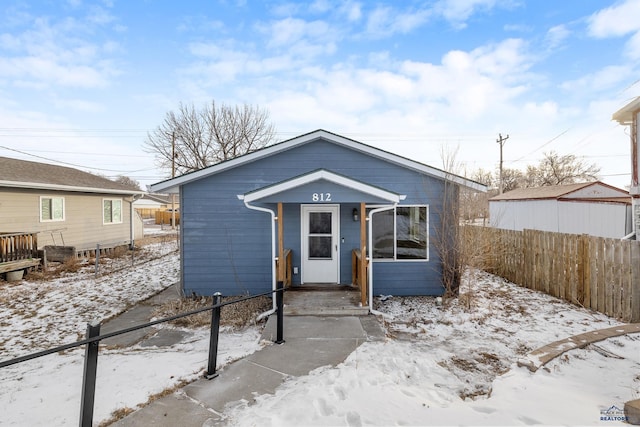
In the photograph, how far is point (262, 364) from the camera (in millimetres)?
3965

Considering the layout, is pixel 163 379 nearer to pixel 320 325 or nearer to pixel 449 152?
pixel 320 325

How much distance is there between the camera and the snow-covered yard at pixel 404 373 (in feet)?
9.39

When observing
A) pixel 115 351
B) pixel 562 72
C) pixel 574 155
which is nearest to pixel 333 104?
pixel 562 72

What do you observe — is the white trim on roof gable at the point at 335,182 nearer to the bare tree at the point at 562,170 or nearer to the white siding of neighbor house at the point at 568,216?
the white siding of neighbor house at the point at 568,216

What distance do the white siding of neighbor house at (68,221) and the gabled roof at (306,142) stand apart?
840 centimetres

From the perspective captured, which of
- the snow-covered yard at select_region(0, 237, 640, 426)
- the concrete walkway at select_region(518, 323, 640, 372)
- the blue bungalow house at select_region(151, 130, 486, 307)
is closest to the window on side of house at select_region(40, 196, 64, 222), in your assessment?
the snow-covered yard at select_region(0, 237, 640, 426)

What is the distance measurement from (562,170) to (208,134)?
39.8 m

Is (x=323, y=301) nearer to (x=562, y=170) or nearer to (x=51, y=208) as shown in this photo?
(x=51, y=208)

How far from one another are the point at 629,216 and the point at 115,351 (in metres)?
15.3

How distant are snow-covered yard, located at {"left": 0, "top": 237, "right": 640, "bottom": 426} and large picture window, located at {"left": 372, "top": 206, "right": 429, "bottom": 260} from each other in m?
1.32

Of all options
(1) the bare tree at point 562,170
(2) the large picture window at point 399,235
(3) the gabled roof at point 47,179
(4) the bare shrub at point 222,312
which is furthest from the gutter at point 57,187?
(1) the bare tree at point 562,170

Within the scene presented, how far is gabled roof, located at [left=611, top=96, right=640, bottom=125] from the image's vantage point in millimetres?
7280

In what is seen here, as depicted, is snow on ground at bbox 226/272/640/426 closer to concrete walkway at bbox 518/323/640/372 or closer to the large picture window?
concrete walkway at bbox 518/323/640/372

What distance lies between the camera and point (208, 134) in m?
23.5
